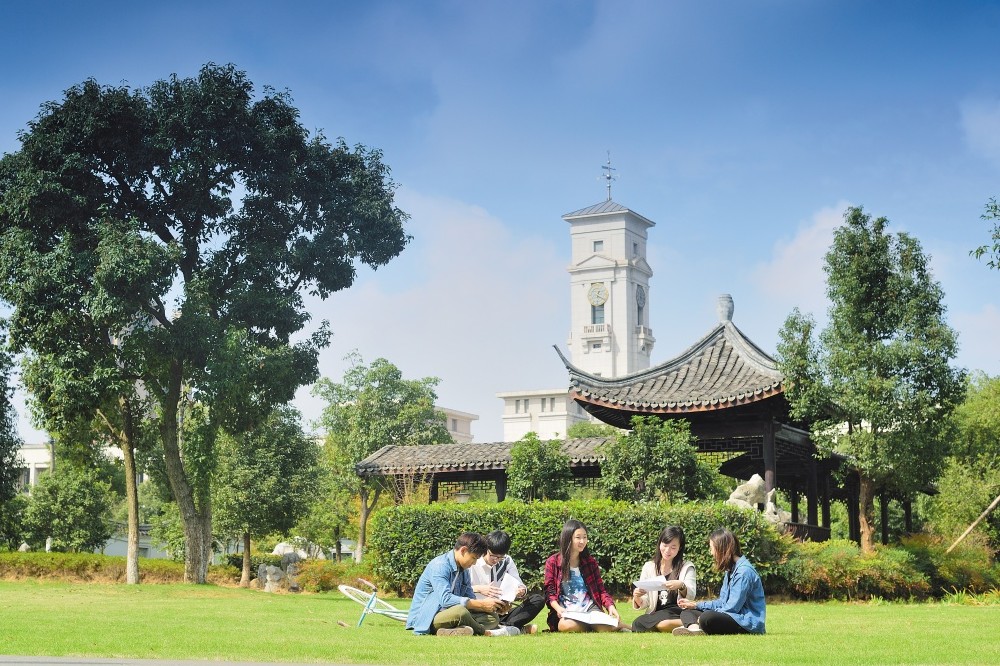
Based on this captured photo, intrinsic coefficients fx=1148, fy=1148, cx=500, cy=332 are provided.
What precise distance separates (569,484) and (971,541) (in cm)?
890

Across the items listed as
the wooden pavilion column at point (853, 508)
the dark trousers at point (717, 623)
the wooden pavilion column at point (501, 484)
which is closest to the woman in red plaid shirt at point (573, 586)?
the dark trousers at point (717, 623)

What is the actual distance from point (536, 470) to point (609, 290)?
343ft

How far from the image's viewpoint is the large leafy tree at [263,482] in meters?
36.2

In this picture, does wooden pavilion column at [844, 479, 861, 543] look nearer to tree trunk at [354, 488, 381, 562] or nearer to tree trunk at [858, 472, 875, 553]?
tree trunk at [858, 472, 875, 553]

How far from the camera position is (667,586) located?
10.9 metres

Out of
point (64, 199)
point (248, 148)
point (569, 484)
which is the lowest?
point (569, 484)

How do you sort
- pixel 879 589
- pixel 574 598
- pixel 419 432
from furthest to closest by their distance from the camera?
pixel 419 432
pixel 879 589
pixel 574 598

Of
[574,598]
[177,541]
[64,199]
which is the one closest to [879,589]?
[574,598]

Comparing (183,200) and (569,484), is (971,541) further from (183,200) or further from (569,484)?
(183,200)

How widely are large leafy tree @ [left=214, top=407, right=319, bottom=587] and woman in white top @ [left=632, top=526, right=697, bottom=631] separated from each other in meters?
25.9

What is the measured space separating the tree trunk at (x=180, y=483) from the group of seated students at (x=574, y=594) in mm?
15407

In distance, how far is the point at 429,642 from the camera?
9812mm

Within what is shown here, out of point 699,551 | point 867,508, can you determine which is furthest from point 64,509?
point 867,508

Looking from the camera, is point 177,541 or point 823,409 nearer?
point 823,409
